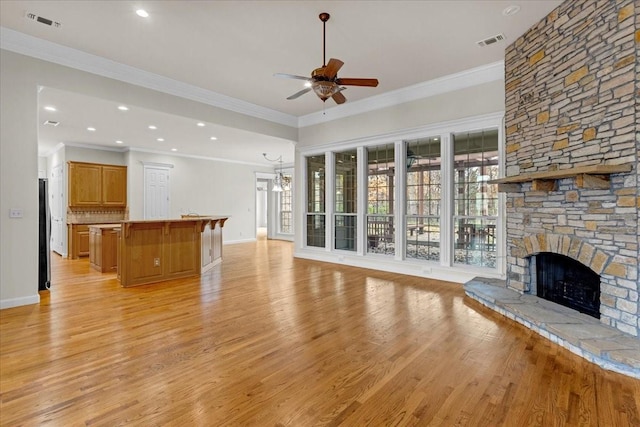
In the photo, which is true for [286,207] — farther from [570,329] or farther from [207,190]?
[570,329]

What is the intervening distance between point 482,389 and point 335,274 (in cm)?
379

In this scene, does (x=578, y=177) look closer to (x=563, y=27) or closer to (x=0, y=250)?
(x=563, y=27)

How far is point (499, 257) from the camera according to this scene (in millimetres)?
4832

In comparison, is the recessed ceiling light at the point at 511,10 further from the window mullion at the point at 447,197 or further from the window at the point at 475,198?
the window mullion at the point at 447,197

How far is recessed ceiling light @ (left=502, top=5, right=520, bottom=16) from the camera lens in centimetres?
342

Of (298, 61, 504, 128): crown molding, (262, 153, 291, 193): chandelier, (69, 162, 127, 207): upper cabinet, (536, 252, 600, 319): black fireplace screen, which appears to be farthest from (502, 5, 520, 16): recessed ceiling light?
(69, 162, 127, 207): upper cabinet

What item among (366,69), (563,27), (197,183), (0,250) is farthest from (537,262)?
(197,183)

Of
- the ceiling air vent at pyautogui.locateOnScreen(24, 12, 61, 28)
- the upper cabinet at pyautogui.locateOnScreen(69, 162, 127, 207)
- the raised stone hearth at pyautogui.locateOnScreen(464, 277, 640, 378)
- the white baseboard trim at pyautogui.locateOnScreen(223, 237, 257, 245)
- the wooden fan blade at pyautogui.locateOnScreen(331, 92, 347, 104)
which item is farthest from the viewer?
the white baseboard trim at pyautogui.locateOnScreen(223, 237, 257, 245)

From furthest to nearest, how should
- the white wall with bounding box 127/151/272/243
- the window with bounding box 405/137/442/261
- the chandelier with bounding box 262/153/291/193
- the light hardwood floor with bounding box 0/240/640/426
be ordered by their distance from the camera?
the chandelier with bounding box 262/153/291/193
the white wall with bounding box 127/151/272/243
the window with bounding box 405/137/442/261
the light hardwood floor with bounding box 0/240/640/426

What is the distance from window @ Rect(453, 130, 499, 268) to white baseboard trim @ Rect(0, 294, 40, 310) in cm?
613

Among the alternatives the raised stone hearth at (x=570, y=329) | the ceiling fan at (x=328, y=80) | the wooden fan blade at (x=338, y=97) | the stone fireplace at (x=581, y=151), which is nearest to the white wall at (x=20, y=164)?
A: the ceiling fan at (x=328, y=80)

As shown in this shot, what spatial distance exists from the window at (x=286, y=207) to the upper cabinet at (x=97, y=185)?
5.13 meters

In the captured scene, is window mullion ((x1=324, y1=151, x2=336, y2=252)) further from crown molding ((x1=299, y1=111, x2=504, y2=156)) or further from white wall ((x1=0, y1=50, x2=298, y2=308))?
white wall ((x1=0, y1=50, x2=298, y2=308))

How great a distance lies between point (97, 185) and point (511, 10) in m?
9.38
